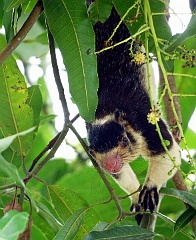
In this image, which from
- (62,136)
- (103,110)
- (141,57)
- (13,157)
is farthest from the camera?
(103,110)

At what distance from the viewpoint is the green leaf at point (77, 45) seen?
211cm

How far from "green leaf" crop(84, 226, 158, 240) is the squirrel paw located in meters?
0.58

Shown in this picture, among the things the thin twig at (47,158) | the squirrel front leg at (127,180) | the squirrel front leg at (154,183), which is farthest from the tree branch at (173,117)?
the thin twig at (47,158)

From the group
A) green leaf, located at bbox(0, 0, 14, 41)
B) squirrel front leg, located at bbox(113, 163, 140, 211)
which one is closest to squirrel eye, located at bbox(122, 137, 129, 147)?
squirrel front leg, located at bbox(113, 163, 140, 211)

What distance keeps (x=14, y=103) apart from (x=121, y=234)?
73 cm

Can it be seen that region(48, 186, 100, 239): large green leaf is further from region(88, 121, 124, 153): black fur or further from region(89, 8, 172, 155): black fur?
region(89, 8, 172, 155): black fur

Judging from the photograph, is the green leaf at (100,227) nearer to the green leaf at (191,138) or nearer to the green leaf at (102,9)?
the green leaf at (102,9)

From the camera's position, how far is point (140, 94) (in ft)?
10.6

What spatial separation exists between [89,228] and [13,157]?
1.74 ft

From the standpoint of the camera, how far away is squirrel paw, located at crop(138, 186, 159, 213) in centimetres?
268

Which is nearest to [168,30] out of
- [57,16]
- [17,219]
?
[57,16]

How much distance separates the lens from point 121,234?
2023 millimetres

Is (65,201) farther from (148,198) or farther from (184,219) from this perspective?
(184,219)

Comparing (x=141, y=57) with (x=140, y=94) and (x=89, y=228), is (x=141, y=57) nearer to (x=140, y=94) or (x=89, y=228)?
(x=89, y=228)
